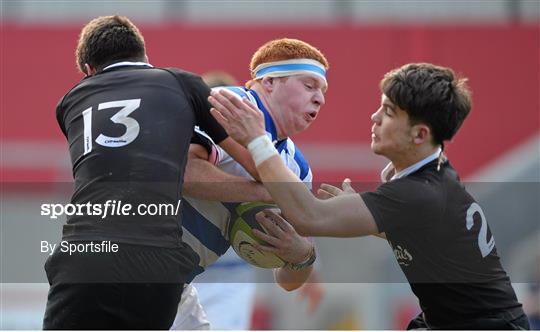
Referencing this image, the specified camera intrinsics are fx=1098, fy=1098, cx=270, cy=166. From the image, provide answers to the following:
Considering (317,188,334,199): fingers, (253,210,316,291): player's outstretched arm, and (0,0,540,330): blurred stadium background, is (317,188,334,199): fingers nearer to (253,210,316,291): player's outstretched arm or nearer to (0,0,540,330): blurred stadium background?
(253,210,316,291): player's outstretched arm

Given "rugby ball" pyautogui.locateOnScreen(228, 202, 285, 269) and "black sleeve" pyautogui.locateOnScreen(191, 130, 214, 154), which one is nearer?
"black sleeve" pyautogui.locateOnScreen(191, 130, 214, 154)

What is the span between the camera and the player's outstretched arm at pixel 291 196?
4.33m

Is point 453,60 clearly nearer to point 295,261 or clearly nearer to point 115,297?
point 295,261

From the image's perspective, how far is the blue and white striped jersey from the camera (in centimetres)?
497

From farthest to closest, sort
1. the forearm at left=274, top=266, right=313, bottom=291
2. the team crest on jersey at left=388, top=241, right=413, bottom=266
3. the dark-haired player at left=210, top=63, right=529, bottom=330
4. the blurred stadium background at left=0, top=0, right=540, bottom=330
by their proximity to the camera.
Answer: the blurred stadium background at left=0, top=0, right=540, bottom=330
the forearm at left=274, top=266, right=313, bottom=291
the team crest on jersey at left=388, top=241, right=413, bottom=266
the dark-haired player at left=210, top=63, right=529, bottom=330

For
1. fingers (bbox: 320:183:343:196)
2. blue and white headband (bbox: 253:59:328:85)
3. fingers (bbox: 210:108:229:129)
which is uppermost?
blue and white headband (bbox: 253:59:328:85)

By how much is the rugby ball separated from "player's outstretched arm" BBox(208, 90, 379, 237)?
1.88 ft

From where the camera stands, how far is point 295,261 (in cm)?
509

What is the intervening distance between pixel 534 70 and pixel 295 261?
10.0 meters

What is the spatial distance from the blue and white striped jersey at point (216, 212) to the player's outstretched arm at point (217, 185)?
0.20 meters

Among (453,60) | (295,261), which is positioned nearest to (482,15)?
(453,60)

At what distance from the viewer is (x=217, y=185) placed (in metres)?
4.66

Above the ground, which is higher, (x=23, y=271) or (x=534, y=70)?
(x=534, y=70)

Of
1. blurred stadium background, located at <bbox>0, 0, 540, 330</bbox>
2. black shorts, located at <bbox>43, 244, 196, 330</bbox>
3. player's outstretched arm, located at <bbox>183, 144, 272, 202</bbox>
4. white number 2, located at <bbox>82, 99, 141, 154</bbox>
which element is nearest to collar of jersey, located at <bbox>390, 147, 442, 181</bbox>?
player's outstretched arm, located at <bbox>183, 144, 272, 202</bbox>
